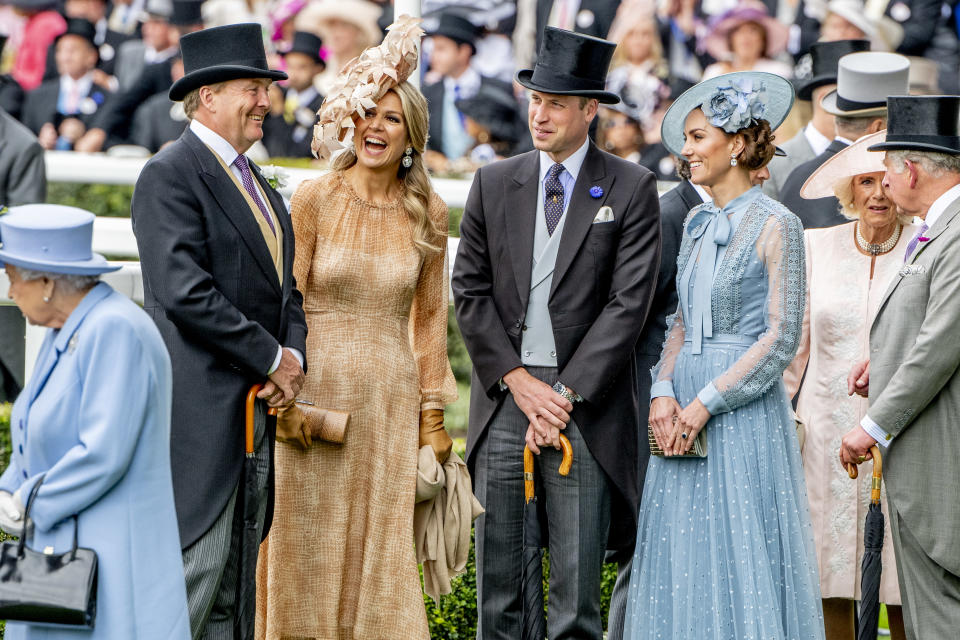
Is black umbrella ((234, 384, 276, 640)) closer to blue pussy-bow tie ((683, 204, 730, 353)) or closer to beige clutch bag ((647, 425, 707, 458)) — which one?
beige clutch bag ((647, 425, 707, 458))

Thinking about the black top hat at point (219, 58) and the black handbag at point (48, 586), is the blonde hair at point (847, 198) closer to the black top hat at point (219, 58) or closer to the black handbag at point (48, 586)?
the black top hat at point (219, 58)

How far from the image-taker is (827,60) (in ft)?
26.0

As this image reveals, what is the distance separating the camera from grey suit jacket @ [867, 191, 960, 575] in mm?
4992

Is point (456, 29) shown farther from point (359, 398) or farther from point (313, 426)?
point (313, 426)

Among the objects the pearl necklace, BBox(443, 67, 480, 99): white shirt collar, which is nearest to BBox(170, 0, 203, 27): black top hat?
BBox(443, 67, 480, 99): white shirt collar

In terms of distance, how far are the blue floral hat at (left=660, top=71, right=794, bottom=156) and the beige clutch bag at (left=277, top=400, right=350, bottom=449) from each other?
1.69m

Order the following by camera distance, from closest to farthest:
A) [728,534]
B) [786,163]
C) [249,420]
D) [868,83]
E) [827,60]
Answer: [249,420] → [728,534] → [868,83] → [786,163] → [827,60]

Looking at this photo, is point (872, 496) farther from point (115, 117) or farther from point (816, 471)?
point (115, 117)

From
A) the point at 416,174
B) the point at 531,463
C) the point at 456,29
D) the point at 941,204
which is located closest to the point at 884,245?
the point at 941,204

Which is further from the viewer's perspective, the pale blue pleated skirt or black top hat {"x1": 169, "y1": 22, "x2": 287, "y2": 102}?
the pale blue pleated skirt

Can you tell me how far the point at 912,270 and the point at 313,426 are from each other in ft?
7.21

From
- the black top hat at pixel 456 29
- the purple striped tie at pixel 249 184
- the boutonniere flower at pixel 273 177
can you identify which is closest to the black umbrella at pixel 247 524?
the purple striped tie at pixel 249 184

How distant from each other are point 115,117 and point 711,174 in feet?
28.0

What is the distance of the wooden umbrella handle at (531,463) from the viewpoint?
5180 millimetres
